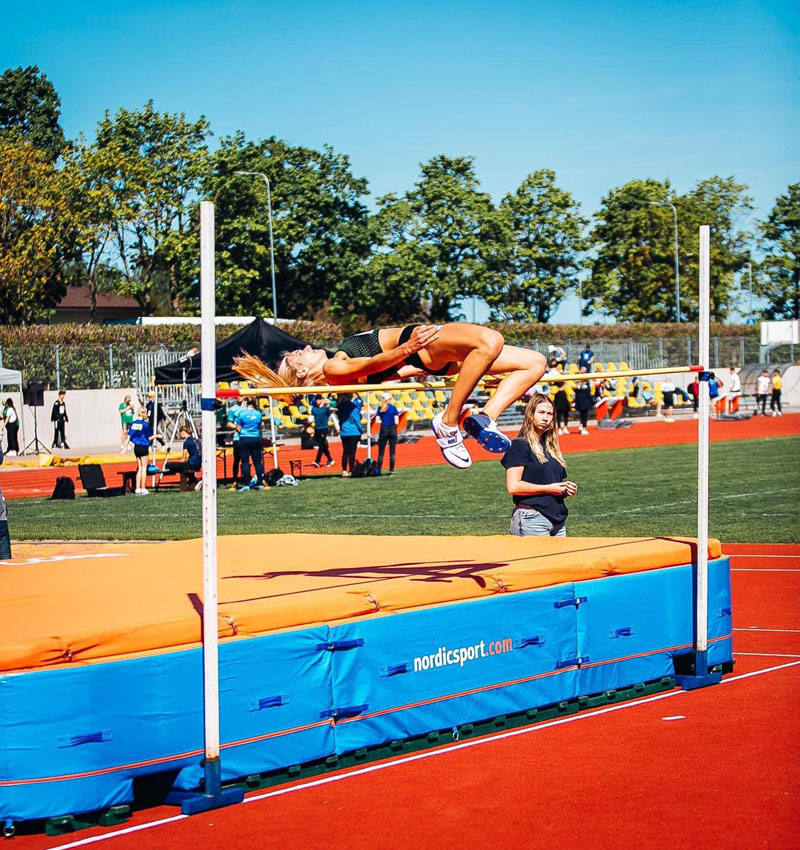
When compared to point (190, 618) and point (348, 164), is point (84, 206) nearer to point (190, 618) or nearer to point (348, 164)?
point (348, 164)

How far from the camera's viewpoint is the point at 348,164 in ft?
186

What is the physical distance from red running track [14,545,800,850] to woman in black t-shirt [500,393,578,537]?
66.1 inches

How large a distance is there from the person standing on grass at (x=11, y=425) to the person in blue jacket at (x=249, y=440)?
11.5m

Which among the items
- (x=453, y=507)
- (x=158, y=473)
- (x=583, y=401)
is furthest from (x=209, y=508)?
(x=583, y=401)

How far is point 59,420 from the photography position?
3094cm

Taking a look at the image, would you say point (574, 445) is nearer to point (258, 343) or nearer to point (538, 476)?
point (258, 343)

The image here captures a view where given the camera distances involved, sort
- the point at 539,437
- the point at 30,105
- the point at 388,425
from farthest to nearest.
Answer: the point at 30,105 < the point at 388,425 < the point at 539,437

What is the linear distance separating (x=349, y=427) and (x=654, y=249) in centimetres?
4111

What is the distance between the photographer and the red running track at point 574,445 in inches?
957

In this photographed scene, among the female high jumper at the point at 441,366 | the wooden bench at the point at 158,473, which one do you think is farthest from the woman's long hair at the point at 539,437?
the wooden bench at the point at 158,473

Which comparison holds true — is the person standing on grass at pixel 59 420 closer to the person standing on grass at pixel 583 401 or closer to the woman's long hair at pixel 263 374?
the person standing on grass at pixel 583 401

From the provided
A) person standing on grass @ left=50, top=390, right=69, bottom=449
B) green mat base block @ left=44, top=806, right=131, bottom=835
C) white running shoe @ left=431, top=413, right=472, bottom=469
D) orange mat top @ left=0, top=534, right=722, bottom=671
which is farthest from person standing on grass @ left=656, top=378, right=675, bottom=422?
green mat base block @ left=44, top=806, right=131, bottom=835

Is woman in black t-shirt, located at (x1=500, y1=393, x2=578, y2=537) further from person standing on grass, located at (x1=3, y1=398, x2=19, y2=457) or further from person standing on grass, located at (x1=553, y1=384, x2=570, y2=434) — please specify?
person standing on grass, located at (x1=3, y1=398, x2=19, y2=457)

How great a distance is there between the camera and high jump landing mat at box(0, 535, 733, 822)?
454 cm
